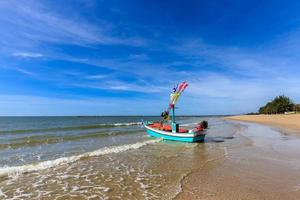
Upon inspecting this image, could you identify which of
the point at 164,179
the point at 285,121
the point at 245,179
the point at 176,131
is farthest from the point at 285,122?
the point at 164,179

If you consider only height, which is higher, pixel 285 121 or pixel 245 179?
pixel 285 121

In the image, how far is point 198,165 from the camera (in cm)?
1103

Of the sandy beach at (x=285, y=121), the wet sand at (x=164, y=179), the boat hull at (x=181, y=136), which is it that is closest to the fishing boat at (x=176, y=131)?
the boat hull at (x=181, y=136)

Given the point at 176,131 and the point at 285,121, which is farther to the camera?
the point at 285,121

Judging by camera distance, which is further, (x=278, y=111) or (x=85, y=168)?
(x=278, y=111)

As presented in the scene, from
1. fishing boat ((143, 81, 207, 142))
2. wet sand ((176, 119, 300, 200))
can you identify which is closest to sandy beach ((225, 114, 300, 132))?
fishing boat ((143, 81, 207, 142))

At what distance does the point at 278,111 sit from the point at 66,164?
116m

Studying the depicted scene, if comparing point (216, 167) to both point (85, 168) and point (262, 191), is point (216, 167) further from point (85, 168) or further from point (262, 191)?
point (85, 168)

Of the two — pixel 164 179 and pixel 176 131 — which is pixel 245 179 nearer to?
pixel 164 179

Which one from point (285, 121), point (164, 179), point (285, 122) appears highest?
point (285, 121)

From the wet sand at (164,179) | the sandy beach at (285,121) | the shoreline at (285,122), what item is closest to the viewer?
the wet sand at (164,179)

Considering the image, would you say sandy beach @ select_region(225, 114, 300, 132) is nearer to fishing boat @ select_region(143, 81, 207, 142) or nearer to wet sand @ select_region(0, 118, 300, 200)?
fishing boat @ select_region(143, 81, 207, 142)

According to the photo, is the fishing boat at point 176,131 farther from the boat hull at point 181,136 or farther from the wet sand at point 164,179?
the wet sand at point 164,179

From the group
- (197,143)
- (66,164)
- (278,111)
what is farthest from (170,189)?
(278,111)
